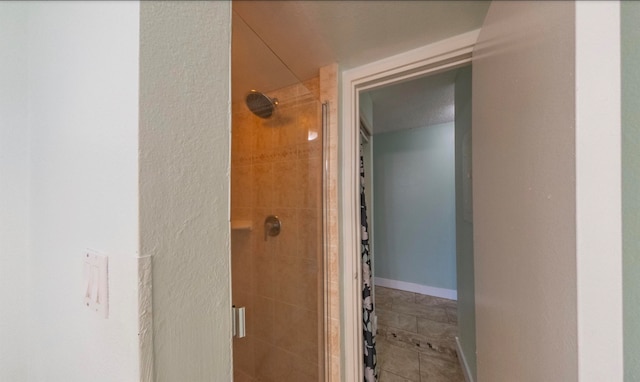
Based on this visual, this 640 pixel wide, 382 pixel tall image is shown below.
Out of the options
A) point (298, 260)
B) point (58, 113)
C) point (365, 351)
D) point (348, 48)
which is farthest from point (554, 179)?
point (365, 351)

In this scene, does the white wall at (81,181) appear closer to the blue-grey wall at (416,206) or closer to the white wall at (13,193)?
the white wall at (13,193)

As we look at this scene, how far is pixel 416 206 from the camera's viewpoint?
8.39 ft

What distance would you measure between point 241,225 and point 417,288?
8.18ft

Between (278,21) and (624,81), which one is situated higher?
(278,21)

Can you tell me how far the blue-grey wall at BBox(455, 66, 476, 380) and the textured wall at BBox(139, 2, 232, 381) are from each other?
1.26 m

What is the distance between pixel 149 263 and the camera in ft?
1.12

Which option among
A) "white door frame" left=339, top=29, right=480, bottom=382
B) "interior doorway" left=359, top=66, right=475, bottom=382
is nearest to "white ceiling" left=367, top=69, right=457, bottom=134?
"interior doorway" left=359, top=66, right=475, bottom=382

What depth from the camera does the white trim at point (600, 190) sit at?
0.95 feet

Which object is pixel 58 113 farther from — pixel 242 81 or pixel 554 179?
pixel 554 179

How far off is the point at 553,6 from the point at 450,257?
251 centimetres

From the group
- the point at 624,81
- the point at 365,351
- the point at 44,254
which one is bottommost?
the point at 365,351

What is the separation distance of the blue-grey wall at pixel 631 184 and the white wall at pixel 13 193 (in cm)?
130

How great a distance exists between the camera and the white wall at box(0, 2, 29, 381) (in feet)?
1.79

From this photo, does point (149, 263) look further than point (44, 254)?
No
